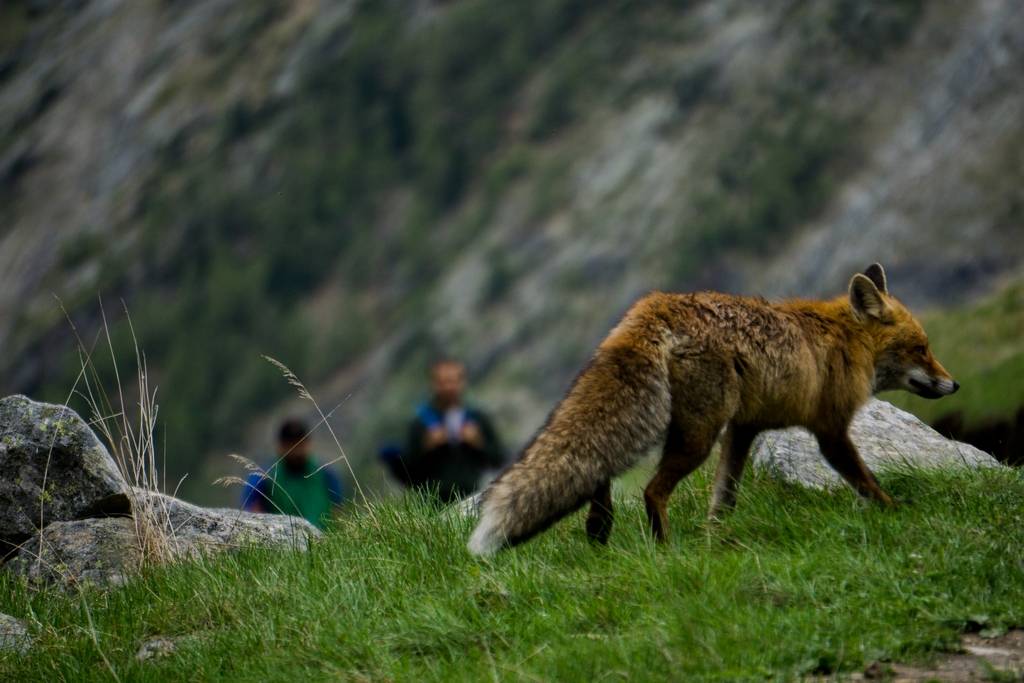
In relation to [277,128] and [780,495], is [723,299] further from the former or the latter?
[277,128]

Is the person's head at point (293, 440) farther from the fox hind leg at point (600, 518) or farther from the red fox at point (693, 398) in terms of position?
the red fox at point (693, 398)

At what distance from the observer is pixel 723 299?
736 cm

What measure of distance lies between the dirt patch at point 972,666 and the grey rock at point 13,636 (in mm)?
4350

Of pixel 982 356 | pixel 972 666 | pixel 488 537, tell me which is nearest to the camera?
pixel 972 666

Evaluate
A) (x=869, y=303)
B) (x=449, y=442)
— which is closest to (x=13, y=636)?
(x=449, y=442)

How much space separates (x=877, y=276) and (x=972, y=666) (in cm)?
373

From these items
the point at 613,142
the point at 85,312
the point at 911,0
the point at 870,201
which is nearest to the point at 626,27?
the point at 613,142

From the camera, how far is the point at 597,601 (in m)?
6.00

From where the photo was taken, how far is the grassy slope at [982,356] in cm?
1135

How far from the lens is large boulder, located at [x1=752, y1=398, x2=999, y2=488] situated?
304 inches

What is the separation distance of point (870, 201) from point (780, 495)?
84.7m

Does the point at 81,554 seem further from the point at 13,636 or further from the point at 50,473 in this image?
the point at 13,636

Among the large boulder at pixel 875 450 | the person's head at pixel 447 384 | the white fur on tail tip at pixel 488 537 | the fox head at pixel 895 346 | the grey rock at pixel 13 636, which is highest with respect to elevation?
the fox head at pixel 895 346

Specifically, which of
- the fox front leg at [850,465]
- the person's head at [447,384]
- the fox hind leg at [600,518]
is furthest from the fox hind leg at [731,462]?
the person's head at [447,384]
